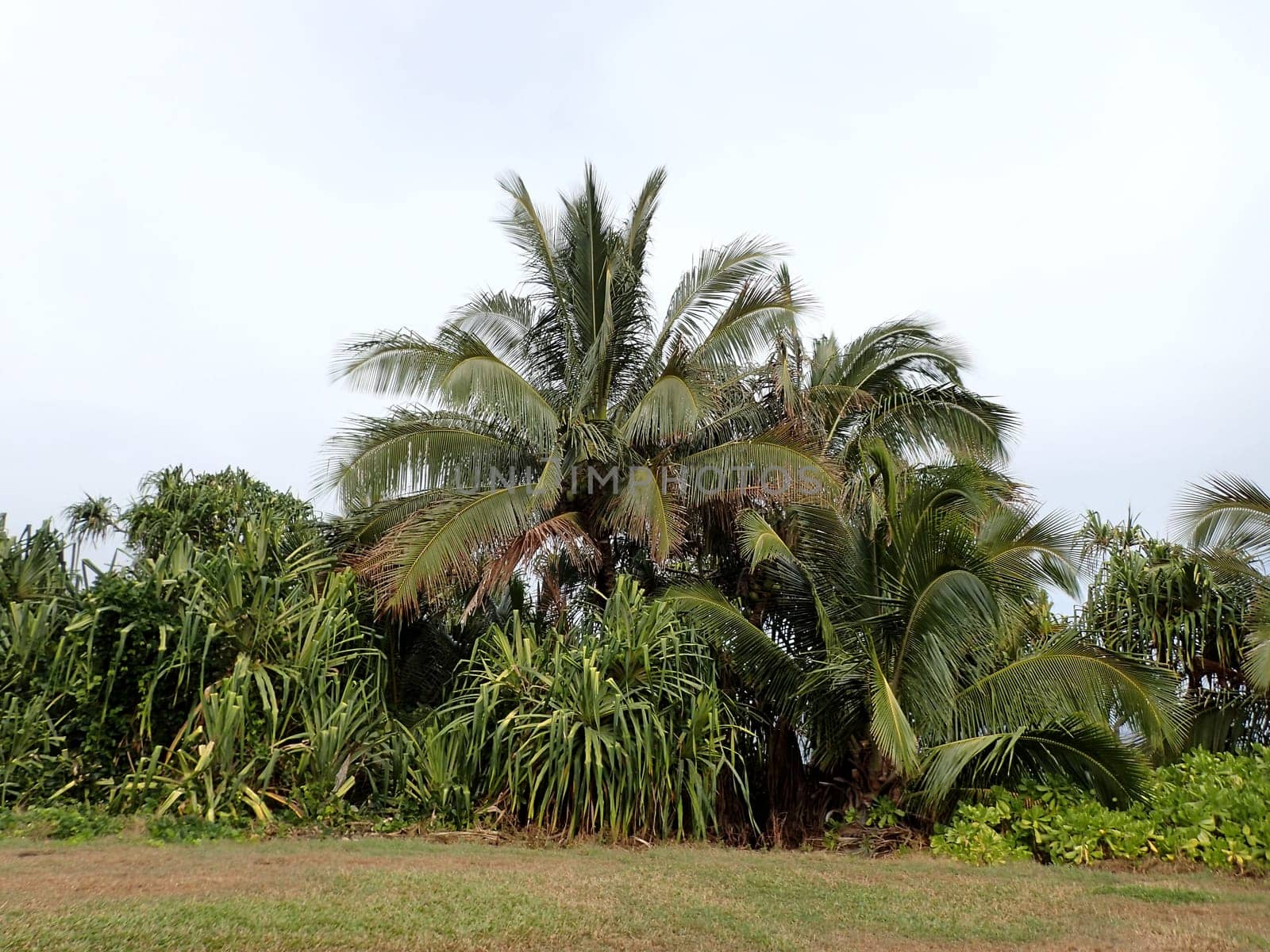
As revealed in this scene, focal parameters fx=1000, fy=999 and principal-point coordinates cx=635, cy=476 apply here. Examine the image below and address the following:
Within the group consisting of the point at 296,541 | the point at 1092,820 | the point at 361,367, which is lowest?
the point at 1092,820

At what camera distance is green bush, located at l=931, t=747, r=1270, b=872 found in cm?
862

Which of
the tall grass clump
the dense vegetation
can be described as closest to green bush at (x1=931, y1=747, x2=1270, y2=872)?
the dense vegetation

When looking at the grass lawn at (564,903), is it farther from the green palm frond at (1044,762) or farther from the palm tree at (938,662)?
the palm tree at (938,662)

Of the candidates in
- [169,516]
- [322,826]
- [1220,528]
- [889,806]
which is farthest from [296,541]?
[1220,528]

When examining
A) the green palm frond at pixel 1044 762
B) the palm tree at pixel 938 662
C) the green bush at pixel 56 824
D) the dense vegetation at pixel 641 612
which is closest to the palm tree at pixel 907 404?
the dense vegetation at pixel 641 612

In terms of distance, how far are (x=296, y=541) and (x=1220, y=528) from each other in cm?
1240

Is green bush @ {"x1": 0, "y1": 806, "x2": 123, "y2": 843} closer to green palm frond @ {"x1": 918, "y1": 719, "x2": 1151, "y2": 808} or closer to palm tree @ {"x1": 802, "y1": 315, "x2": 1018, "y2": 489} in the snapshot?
green palm frond @ {"x1": 918, "y1": 719, "x2": 1151, "y2": 808}

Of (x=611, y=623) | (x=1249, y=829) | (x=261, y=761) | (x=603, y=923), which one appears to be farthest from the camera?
(x=611, y=623)

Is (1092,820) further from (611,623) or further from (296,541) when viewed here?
(296,541)

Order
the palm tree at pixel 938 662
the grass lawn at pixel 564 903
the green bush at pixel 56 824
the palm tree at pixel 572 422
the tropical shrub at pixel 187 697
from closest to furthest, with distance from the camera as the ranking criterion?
the grass lawn at pixel 564 903, the green bush at pixel 56 824, the tropical shrub at pixel 187 697, the palm tree at pixel 938 662, the palm tree at pixel 572 422

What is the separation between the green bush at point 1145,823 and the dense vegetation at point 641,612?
5 centimetres

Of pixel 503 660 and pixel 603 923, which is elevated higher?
pixel 503 660

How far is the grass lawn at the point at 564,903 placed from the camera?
5.52m

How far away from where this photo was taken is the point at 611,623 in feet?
35.8
